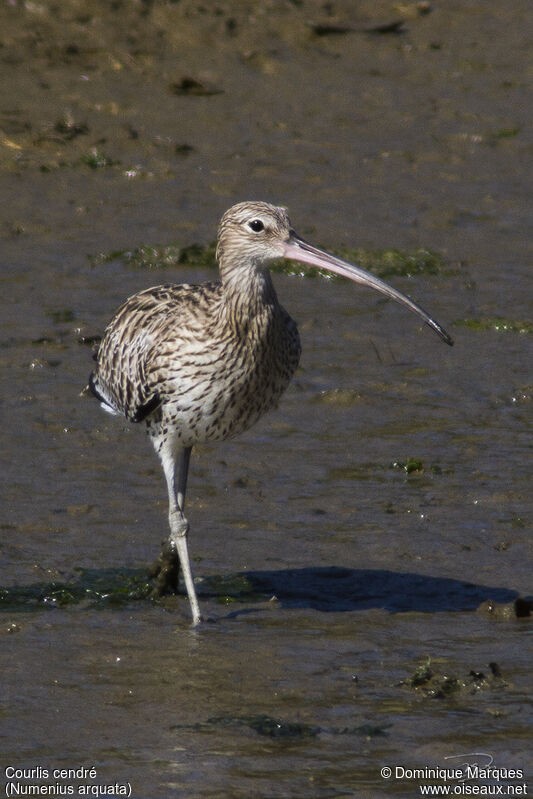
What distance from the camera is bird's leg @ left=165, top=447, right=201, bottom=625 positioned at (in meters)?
6.00

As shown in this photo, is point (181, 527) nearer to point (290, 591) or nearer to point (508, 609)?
point (290, 591)

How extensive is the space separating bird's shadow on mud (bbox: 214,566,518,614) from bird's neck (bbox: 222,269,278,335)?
1.12 metres

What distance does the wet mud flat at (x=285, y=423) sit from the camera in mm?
5121

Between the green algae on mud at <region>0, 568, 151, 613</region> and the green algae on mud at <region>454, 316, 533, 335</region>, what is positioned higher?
the green algae on mud at <region>454, 316, 533, 335</region>

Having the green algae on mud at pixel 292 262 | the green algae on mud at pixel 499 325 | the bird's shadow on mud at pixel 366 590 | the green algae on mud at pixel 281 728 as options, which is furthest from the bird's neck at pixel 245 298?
the green algae on mud at pixel 292 262

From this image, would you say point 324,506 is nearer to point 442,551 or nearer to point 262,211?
point 442,551

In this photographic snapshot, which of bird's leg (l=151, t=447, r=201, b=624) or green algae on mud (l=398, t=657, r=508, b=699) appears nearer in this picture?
green algae on mud (l=398, t=657, r=508, b=699)

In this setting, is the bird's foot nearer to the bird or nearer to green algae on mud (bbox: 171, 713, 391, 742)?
the bird

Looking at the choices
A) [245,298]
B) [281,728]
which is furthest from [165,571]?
[281,728]

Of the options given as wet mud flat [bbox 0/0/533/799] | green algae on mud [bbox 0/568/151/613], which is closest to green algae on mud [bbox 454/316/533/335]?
wet mud flat [bbox 0/0/533/799]

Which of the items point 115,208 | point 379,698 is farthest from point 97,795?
point 115,208

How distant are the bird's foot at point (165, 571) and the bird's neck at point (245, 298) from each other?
3.18 feet

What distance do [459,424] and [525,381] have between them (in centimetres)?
70

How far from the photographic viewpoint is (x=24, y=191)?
36.9 ft
